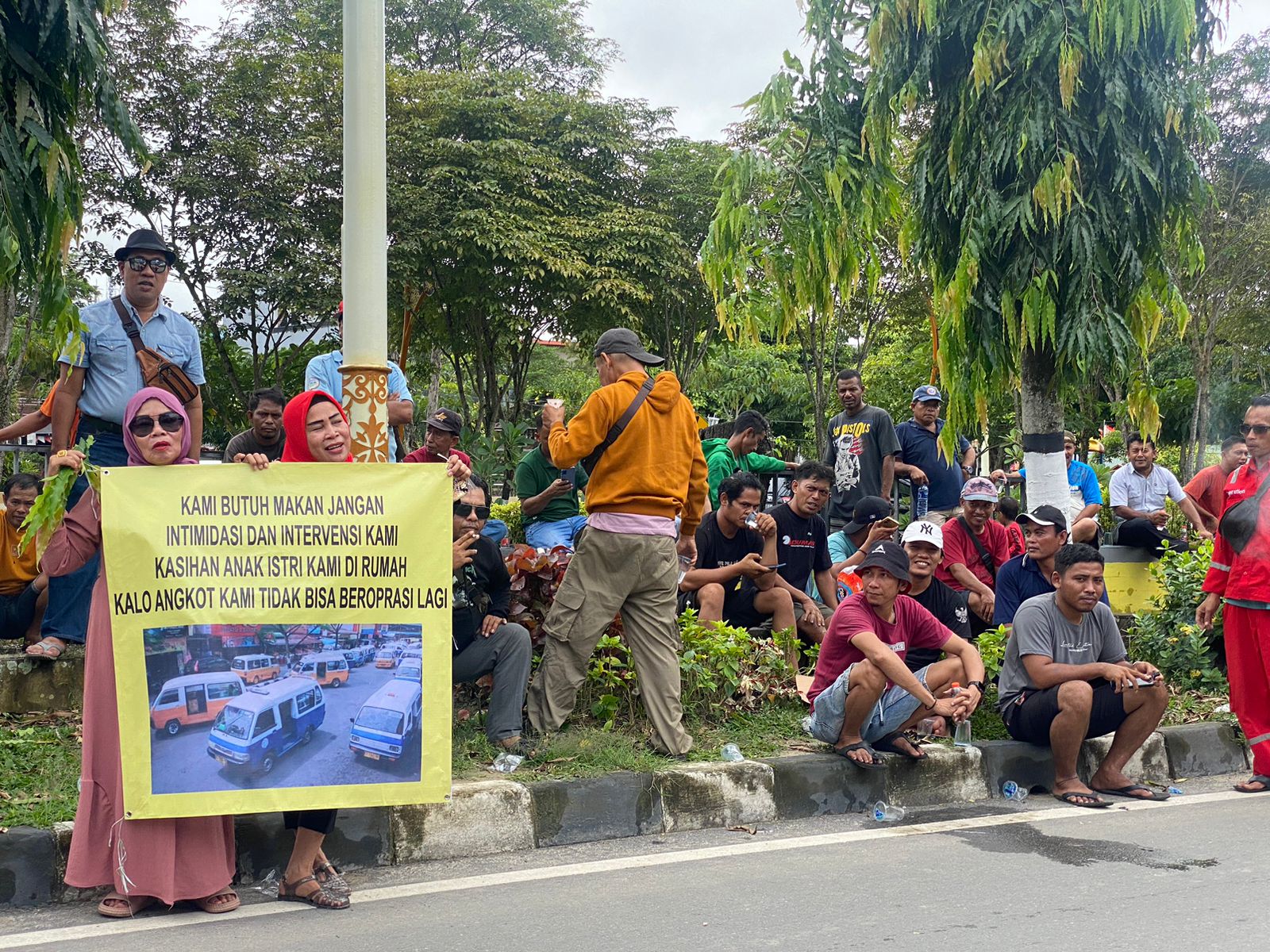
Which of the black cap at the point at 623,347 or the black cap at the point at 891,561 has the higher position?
the black cap at the point at 623,347

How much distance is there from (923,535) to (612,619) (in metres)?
1.74

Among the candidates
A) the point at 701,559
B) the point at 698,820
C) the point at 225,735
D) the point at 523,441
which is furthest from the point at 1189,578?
the point at 523,441

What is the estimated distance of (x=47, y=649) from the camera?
5.68 m

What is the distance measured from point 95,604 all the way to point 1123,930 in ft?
11.6

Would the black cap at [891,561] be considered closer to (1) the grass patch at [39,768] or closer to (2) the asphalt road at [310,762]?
(2) the asphalt road at [310,762]

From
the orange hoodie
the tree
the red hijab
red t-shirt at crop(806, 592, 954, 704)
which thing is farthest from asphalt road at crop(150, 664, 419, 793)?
the tree

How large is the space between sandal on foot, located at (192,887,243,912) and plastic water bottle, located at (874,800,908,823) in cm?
279

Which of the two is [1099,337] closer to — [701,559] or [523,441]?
[701,559]

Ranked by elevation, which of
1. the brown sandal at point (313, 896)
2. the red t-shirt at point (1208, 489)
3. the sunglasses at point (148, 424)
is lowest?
the brown sandal at point (313, 896)

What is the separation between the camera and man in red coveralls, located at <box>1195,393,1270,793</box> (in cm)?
633

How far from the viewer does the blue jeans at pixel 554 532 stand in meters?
8.33

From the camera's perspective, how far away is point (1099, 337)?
7570 mm

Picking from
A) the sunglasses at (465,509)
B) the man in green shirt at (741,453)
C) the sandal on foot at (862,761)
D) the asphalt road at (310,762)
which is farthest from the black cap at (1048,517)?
the asphalt road at (310,762)

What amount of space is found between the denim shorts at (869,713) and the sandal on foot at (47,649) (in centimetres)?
352
